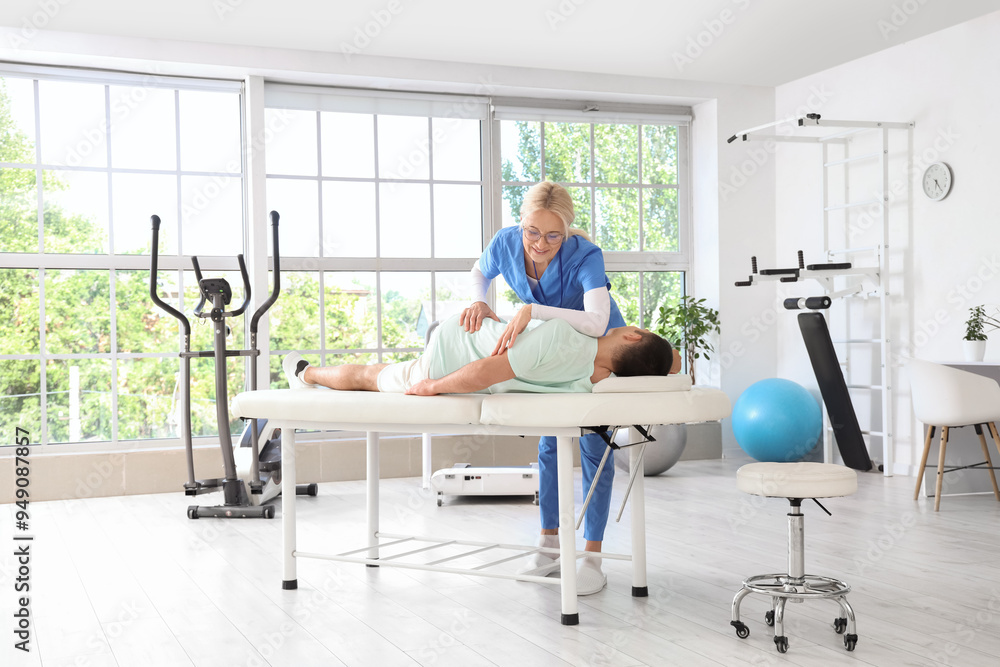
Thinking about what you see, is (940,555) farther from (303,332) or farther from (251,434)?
(303,332)

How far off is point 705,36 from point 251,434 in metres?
3.47

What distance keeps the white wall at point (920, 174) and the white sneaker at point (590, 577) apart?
304 centimetres

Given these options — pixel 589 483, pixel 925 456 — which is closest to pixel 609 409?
pixel 589 483

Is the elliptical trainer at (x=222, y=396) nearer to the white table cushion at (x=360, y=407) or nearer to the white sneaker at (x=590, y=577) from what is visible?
the white table cushion at (x=360, y=407)

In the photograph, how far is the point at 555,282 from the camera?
10.2 ft

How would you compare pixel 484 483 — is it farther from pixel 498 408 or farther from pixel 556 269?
pixel 498 408

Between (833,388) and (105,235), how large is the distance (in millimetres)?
4422

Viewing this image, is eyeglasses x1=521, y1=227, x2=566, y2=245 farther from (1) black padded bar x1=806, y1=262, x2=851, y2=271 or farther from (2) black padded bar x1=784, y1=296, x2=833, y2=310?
(1) black padded bar x1=806, y1=262, x2=851, y2=271

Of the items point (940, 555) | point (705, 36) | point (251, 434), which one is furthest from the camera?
point (705, 36)

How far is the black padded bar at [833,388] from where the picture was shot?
538 cm

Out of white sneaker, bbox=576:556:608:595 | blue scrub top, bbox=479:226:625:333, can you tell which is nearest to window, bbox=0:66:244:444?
blue scrub top, bbox=479:226:625:333

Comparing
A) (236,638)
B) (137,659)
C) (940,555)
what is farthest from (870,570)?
(137,659)

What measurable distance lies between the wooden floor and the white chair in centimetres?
42

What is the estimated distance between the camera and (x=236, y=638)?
251 cm
